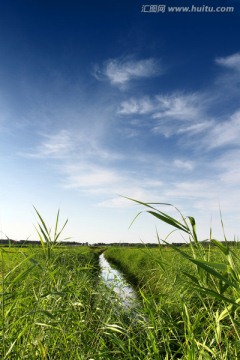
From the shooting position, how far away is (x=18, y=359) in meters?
2.75

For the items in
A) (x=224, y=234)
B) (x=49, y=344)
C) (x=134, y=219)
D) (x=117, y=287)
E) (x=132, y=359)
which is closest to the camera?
(x=134, y=219)

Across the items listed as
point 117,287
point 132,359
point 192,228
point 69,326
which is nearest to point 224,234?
point 192,228

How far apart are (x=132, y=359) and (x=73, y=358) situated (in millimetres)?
665

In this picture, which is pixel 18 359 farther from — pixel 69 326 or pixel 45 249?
pixel 69 326

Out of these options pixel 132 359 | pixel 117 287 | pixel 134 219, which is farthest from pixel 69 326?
pixel 134 219

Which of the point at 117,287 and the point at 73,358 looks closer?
the point at 73,358

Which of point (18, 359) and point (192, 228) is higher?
point (192, 228)

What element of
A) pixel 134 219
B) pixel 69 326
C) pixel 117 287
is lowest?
pixel 69 326

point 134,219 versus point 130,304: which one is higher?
point 134,219

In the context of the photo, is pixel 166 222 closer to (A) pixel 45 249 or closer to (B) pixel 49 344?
(A) pixel 45 249

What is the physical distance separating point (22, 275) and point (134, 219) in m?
0.86

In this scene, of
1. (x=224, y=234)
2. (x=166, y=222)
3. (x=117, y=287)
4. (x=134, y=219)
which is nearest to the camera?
(x=166, y=222)

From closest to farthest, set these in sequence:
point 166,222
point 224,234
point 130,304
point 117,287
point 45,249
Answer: point 166,222
point 224,234
point 45,249
point 130,304
point 117,287

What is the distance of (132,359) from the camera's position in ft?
10.1
